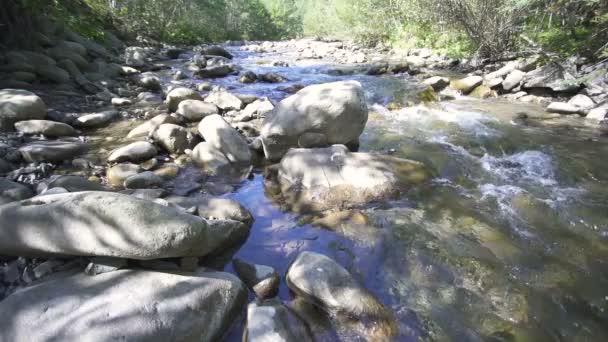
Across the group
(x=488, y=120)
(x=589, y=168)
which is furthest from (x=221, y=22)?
(x=589, y=168)

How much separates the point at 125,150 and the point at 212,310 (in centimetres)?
349

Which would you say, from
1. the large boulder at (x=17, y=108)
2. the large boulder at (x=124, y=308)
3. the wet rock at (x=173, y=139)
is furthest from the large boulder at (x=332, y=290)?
the large boulder at (x=17, y=108)

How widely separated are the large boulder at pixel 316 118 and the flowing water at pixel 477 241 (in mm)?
634

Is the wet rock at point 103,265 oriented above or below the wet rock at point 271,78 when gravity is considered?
→ above

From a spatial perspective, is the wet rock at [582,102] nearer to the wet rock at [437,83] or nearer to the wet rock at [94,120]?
the wet rock at [437,83]

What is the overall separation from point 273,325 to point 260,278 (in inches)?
23.7

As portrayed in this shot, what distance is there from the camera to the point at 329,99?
5.30 metres

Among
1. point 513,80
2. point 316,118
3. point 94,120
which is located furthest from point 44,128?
point 513,80

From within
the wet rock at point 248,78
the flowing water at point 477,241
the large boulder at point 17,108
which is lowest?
the flowing water at point 477,241

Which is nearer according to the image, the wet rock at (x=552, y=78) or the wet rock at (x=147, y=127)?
A: the wet rock at (x=147, y=127)

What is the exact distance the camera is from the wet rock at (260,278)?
2.76 metres

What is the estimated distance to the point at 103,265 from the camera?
2438 mm

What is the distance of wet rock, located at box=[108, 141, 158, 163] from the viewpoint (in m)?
4.96

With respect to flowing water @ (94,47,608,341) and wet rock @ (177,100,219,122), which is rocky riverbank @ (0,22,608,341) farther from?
flowing water @ (94,47,608,341)
